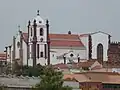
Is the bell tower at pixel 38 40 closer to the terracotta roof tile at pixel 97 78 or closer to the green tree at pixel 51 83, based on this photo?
the terracotta roof tile at pixel 97 78

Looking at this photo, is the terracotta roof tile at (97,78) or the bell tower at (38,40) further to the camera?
the bell tower at (38,40)

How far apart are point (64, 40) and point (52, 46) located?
4067mm

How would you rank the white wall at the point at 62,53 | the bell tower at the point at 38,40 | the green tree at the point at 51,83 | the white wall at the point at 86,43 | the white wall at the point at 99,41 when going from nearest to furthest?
the green tree at the point at 51,83 → the bell tower at the point at 38,40 → the white wall at the point at 62,53 → the white wall at the point at 99,41 → the white wall at the point at 86,43

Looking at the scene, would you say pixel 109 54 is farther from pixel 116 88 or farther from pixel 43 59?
pixel 116 88

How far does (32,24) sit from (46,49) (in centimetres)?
511

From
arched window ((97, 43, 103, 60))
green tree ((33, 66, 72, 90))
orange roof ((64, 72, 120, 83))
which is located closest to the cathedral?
arched window ((97, 43, 103, 60))

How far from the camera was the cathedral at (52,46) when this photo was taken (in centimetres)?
10688

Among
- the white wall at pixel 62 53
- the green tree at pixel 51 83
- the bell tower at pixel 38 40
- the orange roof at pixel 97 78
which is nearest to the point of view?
the green tree at pixel 51 83

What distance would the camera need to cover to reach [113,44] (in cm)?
11381

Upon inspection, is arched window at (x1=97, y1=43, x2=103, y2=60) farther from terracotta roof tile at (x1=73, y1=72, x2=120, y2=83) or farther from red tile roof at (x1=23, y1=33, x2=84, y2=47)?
terracotta roof tile at (x1=73, y1=72, x2=120, y2=83)

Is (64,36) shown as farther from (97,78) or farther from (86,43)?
(97,78)

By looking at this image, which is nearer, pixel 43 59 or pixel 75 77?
pixel 75 77

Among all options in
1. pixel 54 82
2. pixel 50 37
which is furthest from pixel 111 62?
pixel 54 82

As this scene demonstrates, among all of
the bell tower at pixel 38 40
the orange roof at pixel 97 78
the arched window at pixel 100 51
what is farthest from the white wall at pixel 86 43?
the orange roof at pixel 97 78
